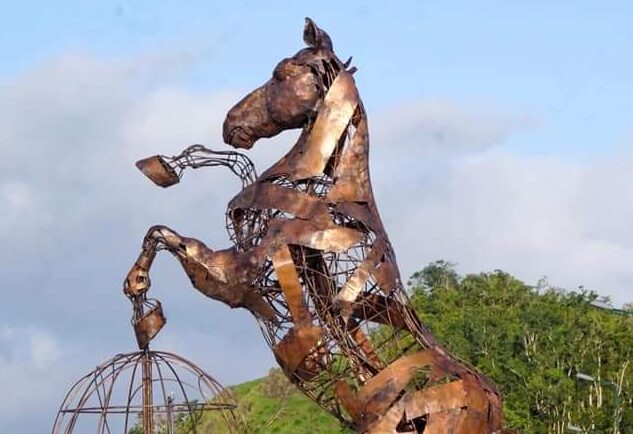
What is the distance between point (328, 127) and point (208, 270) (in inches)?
59.3

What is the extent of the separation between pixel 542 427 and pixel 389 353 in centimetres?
2183

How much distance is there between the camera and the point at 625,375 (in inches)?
1432

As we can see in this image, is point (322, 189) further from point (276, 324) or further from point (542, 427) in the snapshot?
point (542, 427)

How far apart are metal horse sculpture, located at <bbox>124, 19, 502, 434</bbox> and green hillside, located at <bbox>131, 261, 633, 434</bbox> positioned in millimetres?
20363

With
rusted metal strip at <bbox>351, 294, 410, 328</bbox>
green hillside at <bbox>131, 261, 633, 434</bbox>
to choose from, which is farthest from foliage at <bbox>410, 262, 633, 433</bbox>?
rusted metal strip at <bbox>351, 294, 410, 328</bbox>

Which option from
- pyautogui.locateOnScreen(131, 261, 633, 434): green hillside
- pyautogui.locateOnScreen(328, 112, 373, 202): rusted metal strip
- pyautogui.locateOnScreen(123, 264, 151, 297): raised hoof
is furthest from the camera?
pyautogui.locateOnScreen(131, 261, 633, 434): green hillside

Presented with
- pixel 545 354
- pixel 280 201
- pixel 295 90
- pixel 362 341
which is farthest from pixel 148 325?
pixel 545 354

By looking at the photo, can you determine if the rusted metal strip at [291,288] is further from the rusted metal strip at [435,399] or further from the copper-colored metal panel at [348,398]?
the rusted metal strip at [435,399]

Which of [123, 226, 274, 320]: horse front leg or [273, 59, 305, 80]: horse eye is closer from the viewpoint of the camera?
[123, 226, 274, 320]: horse front leg

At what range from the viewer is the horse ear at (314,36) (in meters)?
12.8

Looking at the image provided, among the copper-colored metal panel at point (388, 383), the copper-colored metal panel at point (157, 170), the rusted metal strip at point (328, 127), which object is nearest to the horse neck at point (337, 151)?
the rusted metal strip at point (328, 127)

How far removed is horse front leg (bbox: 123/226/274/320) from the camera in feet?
41.2

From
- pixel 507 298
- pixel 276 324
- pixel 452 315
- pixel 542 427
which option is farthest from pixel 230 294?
pixel 507 298

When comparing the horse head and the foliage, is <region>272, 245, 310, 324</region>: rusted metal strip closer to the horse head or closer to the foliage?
the horse head
